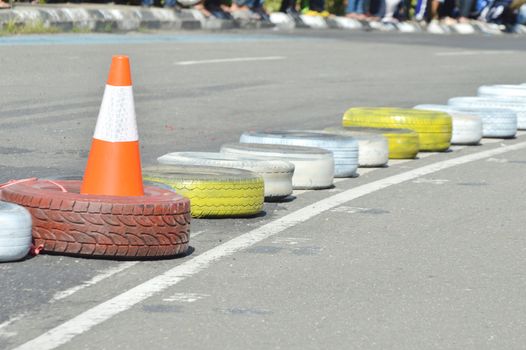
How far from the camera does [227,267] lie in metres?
6.38

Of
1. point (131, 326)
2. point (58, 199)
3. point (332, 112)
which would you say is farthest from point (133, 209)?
point (332, 112)

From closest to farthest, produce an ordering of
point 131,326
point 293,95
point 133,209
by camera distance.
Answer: point 131,326
point 133,209
point 293,95

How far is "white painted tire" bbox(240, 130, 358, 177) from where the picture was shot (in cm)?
959

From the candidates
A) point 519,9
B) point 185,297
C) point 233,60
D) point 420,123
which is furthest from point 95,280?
point 519,9

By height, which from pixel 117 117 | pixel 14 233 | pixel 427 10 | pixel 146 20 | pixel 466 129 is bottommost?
pixel 427 10

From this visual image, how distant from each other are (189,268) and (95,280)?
1.66ft

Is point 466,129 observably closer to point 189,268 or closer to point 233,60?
point 189,268

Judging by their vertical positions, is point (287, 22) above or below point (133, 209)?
below

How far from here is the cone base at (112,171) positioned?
267 inches

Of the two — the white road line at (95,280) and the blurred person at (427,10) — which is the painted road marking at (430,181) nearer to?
the white road line at (95,280)

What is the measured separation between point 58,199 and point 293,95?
919 cm

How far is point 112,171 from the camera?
6.78 m

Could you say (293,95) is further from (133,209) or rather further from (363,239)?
(133,209)

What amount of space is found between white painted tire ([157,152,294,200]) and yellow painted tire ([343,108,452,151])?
10.3ft
